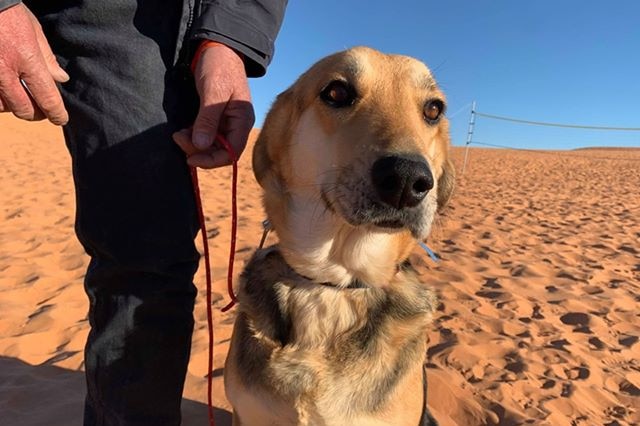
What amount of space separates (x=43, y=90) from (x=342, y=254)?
1.24 meters

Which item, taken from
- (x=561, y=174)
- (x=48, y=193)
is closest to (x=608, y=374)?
(x=48, y=193)

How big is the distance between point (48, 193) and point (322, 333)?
827 centimetres

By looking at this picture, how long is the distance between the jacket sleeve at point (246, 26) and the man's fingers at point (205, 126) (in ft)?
0.85

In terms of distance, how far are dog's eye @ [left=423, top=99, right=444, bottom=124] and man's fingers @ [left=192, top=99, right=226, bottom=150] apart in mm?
997

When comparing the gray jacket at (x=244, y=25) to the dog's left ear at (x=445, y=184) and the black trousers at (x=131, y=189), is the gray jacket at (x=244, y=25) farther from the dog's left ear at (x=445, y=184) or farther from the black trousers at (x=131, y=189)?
the dog's left ear at (x=445, y=184)

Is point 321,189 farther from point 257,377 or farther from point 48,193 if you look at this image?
point 48,193

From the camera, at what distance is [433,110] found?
2277 mm

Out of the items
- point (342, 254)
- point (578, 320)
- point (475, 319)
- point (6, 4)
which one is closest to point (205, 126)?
point (6, 4)

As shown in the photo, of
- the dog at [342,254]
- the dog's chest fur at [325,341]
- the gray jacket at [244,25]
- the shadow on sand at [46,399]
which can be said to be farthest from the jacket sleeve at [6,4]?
the shadow on sand at [46,399]

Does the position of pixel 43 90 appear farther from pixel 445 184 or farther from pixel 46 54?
pixel 445 184

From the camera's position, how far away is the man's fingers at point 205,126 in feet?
5.52

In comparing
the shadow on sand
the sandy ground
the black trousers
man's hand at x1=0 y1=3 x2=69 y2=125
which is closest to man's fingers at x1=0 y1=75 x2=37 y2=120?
man's hand at x1=0 y1=3 x2=69 y2=125

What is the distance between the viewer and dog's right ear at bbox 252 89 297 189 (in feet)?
7.19

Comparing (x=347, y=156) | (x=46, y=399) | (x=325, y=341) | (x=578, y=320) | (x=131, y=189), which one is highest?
(x=347, y=156)
